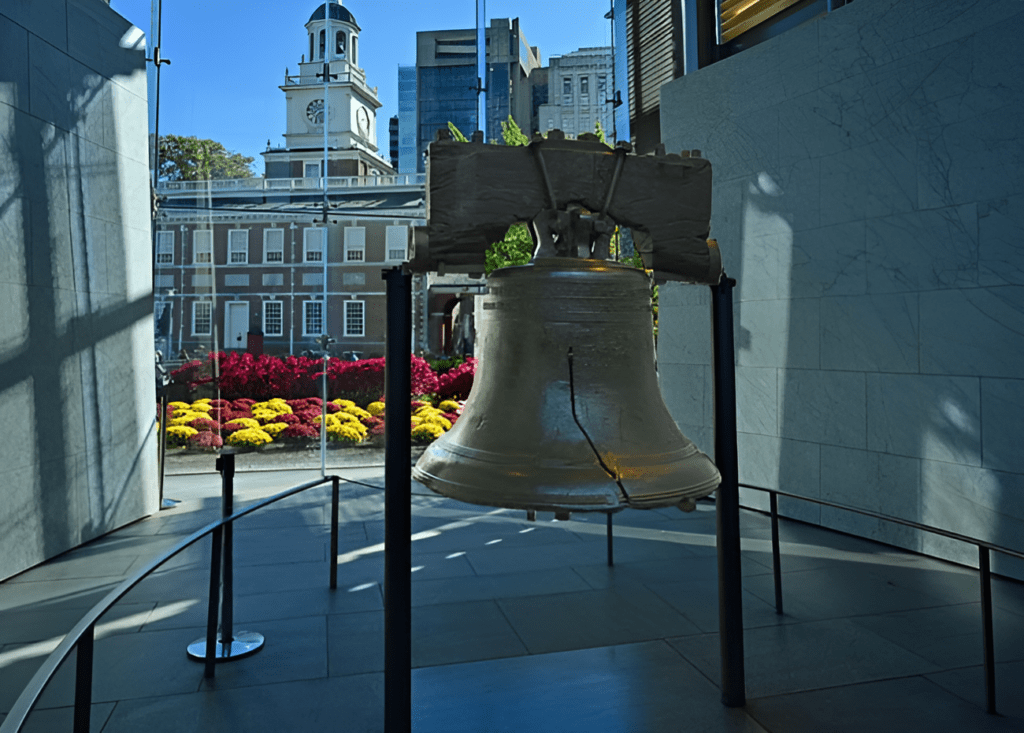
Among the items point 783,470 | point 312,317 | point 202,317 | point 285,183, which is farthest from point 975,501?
point 202,317

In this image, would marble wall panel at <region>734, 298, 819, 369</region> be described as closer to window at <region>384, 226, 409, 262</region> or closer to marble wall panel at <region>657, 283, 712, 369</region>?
marble wall panel at <region>657, 283, 712, 369</region>

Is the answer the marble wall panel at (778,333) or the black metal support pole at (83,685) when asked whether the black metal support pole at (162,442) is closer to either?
the black metal support pole at (83,685)

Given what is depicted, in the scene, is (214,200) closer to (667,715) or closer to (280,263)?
(280,263)

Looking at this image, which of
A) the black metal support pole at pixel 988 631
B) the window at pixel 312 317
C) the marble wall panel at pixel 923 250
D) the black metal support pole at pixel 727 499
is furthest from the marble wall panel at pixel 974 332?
the window at pixel 312 317

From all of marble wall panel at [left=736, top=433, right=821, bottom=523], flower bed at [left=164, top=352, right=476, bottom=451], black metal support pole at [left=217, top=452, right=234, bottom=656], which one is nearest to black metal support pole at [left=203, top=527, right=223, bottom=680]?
black metal support pole at [left=217, top=452, right=234, bottom=656]

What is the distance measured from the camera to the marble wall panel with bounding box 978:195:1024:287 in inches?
170

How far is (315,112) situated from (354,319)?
2.46 m

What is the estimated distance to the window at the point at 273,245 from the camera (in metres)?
8.11

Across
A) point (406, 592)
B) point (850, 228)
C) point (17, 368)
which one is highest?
point (850, 228)

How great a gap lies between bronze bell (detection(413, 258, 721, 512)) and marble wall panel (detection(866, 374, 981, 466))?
12.3 ft

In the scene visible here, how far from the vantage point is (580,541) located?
5.38 metres

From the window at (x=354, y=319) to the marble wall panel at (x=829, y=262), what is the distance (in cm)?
477

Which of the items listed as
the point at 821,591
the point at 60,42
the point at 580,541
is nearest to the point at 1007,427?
the point at 821,591

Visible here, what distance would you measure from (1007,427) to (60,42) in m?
7.10
